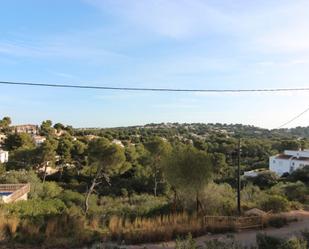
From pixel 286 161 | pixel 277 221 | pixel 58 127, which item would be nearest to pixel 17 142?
pixel 58 127

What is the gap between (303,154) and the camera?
53.6m

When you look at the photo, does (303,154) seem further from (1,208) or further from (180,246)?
(180,246)

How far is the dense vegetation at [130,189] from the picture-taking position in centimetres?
1052

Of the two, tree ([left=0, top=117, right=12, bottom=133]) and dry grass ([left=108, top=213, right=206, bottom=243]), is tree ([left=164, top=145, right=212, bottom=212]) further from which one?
tree ([left=0, top=117, right=12, bottom=133])

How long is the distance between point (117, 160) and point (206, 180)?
13468mm

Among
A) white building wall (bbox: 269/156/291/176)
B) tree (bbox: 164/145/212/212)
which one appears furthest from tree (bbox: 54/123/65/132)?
tree (bbox: 164/145/212/212)

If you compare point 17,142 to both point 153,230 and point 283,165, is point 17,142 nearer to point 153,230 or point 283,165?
point 283,165

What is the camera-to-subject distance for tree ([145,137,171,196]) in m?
35.6

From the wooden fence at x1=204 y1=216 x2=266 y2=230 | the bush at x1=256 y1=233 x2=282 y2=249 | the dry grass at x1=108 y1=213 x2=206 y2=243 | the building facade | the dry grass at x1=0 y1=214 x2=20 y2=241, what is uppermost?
the building facade

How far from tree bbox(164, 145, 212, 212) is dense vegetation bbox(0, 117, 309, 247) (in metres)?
0.04

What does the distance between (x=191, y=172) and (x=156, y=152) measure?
20912 millimetres

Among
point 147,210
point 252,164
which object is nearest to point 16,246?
point 147,210

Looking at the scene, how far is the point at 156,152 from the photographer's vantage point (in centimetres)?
3703

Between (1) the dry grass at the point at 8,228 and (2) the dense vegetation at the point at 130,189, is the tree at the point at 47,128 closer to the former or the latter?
(2) the dense vegetation at the point at 130,189
